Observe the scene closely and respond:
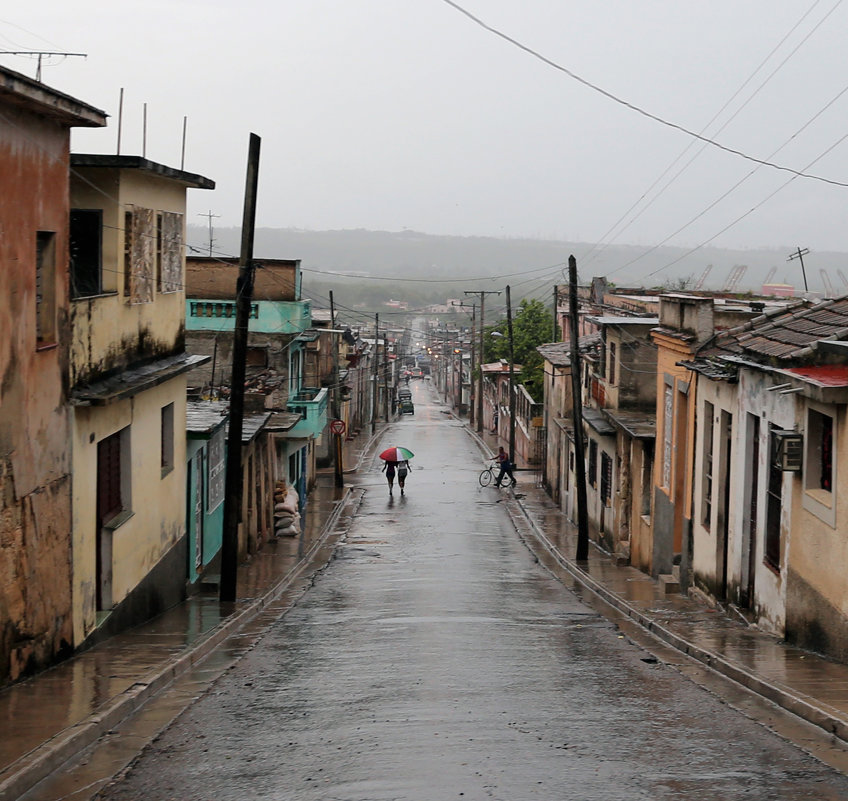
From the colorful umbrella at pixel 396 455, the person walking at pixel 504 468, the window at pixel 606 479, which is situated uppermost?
the window at pixel 606 479

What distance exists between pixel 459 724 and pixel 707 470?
460 inches

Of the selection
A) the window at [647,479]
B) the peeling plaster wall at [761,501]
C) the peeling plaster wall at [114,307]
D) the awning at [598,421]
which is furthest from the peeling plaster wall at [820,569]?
the awning at [598,421]

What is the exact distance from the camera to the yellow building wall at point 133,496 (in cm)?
1308

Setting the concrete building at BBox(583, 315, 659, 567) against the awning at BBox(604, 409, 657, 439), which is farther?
the concrete building at BBox(583, 315, 659, 567)

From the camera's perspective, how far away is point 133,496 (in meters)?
15.8

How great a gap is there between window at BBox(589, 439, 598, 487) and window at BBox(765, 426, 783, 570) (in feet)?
59.4

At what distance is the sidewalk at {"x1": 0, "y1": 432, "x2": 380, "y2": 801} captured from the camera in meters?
8.25

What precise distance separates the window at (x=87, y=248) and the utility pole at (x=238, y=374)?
402 centimetres

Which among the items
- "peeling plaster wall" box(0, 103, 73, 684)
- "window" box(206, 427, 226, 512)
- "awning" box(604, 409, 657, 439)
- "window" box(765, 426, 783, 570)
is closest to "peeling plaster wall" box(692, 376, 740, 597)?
"window" box(765, 426, 783, 570)

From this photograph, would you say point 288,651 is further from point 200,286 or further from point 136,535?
point 200,286

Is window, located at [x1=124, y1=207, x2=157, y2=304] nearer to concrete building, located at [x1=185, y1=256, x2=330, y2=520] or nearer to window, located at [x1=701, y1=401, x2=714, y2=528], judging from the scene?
window, located at [x1=701, y1=401, x2=714, y2=528]

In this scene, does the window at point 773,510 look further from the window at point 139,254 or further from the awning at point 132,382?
the window at point 139,254

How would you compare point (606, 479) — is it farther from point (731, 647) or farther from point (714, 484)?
point (731, 647)

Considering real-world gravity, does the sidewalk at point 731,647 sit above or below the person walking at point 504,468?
above
